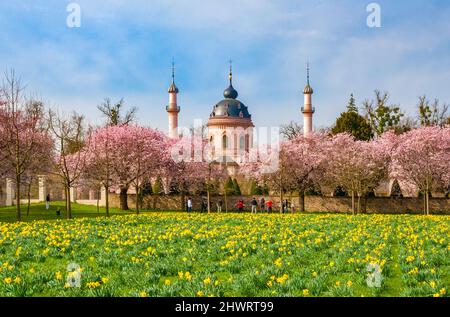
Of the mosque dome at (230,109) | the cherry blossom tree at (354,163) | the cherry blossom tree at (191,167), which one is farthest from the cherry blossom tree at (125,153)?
the mosque dome at (230,109)

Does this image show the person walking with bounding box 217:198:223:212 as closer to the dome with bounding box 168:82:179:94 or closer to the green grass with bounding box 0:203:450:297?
the green grass with bounding box 0:203:450:297

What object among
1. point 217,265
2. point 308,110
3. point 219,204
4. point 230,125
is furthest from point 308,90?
point 217,265

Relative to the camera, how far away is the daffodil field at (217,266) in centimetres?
1004

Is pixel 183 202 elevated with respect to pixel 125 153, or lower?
lower

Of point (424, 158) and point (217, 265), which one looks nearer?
point (217, 265)

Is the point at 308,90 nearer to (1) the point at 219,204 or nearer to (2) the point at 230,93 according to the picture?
(2) the point at 230,93

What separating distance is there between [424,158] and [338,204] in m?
8.95

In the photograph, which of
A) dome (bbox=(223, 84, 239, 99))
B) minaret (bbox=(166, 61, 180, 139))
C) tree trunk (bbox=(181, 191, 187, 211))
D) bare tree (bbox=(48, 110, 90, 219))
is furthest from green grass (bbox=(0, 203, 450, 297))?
dome (bbox=(223, 84, 239, 99))

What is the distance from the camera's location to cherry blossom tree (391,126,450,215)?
4869 cm

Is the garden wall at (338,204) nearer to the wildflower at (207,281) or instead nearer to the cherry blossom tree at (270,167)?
the cherry blossom tree at (270,167)

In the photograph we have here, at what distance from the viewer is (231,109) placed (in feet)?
331

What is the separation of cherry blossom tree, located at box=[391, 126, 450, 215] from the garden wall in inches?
79.5

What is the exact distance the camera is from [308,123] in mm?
85750
